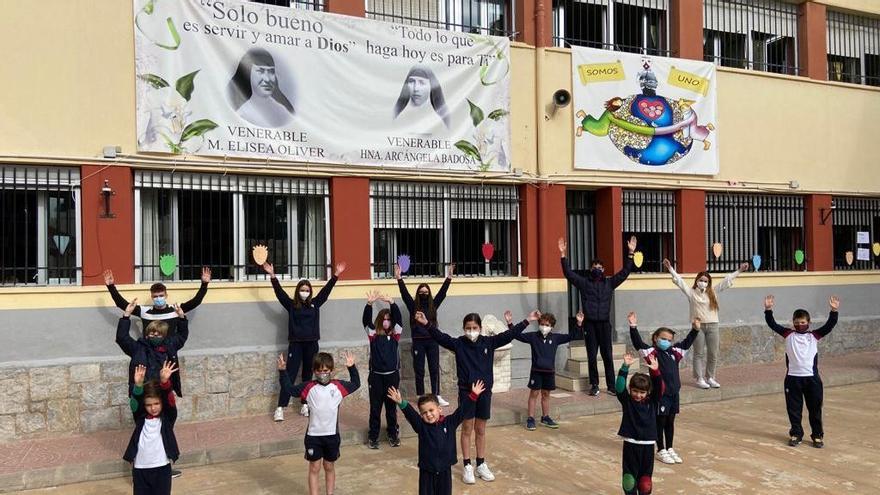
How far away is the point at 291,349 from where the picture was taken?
864cm

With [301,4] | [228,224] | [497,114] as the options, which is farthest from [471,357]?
[301,4]

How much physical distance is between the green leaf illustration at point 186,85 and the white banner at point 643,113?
577 cm

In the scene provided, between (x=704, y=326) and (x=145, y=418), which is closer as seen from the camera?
(x=145, y=418)

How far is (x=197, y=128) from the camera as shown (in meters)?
8.75

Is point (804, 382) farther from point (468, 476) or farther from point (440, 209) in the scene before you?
point (440, 209)

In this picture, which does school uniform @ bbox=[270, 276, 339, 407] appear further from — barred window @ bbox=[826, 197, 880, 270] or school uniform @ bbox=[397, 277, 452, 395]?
barred window @ bbox=[826, 197, 880, 270]

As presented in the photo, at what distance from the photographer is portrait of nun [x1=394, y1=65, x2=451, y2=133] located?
10.0 m

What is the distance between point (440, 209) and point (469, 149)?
39.5 inches

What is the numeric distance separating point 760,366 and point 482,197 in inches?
227

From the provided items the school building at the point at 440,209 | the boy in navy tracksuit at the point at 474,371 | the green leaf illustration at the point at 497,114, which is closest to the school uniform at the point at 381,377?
the boy in navy tracksuit at the point at 474,371

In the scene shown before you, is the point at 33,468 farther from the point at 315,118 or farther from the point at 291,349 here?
the point at 315,118

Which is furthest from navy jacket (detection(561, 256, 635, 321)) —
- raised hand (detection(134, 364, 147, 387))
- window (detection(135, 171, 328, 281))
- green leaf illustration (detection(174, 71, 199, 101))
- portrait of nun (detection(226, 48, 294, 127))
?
raised hand (detection(134, 364, 147, 387))

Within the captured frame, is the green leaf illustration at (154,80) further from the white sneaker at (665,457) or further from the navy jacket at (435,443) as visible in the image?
the white sneaker at (665,457)

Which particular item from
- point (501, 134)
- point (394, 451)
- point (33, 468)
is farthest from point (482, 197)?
point (33, 468)
